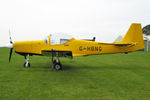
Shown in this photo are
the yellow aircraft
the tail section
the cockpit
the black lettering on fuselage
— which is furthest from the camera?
the tail section

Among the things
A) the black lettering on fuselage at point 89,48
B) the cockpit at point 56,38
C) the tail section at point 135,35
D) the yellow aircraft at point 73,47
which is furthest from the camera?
the tail section at point 135,35

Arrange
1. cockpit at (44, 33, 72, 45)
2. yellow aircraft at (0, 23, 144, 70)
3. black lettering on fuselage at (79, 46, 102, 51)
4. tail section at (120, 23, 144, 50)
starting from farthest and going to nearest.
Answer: tail section at (120, 23, 144, 50), black lettering on fuselage at (79, 46, 102, 51), cockpit at (44, 33, 72, 45), yellow aircraft at (0, 23, 144, 70)

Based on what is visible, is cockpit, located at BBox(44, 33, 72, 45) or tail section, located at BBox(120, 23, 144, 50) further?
tail section, located at BBox(120, 23, 144, 50)

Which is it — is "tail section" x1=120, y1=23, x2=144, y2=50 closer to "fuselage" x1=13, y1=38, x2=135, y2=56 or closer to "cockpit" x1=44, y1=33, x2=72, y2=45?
"fuselage" x1=13, y1=38, x2=135, y2=56

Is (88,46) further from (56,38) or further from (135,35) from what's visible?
(135,35)

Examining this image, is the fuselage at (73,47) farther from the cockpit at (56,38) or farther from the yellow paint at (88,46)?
the cockpit at (56,38)

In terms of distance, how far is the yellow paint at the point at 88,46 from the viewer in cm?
893

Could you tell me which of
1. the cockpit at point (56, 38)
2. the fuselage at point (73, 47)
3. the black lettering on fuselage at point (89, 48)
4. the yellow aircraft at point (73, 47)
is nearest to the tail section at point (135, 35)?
the yellow aircraft at point (73, 47)

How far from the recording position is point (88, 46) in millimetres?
9516

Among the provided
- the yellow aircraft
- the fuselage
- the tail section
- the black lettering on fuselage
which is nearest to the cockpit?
the yellow aircraft

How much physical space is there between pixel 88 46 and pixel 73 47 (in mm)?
1077

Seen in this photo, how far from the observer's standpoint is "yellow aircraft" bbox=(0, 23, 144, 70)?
28.4ft

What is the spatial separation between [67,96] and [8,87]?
2.30 m

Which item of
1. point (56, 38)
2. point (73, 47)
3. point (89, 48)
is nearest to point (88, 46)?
point (89, 48)
